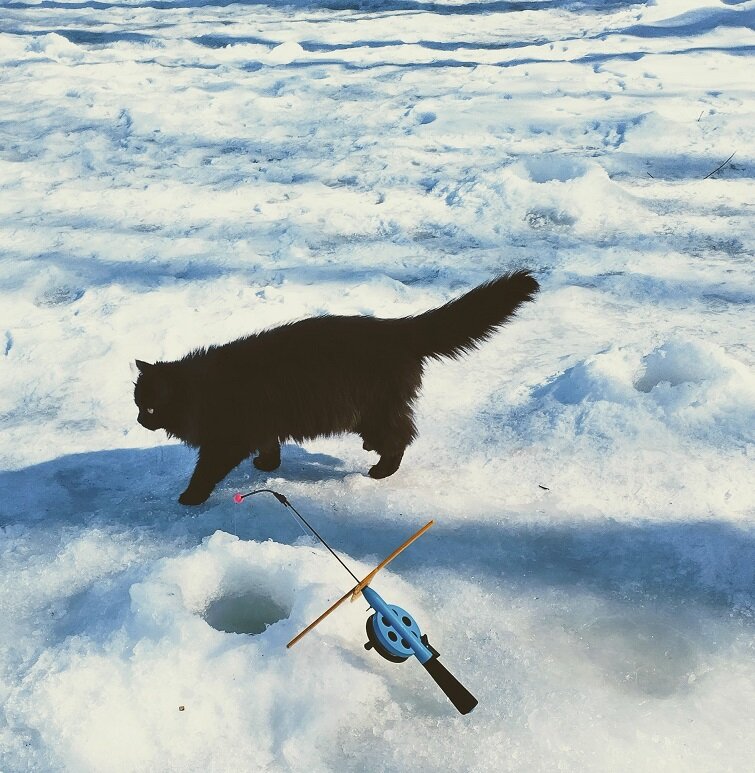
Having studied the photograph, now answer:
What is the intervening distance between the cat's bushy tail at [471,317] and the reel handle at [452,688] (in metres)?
1.06

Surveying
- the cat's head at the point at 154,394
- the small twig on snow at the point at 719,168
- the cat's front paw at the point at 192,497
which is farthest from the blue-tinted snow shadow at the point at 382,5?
the cat's front paw at the point at 192,497

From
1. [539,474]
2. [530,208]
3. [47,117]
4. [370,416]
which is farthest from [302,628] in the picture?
[47,117]

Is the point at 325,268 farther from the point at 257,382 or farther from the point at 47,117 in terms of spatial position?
the point at 47,117

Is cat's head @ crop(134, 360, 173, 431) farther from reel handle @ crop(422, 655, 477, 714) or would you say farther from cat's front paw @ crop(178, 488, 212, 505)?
reel handle @ crop(422, 655, 477, 714)

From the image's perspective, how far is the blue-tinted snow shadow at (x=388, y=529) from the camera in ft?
6.68

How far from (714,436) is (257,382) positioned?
1491 mm

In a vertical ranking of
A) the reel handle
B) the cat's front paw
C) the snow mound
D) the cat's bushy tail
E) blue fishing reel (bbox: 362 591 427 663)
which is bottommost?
the cat's front paw

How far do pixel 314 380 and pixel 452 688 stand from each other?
1.07m

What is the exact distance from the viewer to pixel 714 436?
8.29ft

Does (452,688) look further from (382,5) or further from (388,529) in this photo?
(382,5)

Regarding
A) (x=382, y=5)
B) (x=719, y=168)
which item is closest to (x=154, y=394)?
(x=719, y=168)

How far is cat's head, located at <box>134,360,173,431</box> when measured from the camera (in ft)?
Answer: 7.98

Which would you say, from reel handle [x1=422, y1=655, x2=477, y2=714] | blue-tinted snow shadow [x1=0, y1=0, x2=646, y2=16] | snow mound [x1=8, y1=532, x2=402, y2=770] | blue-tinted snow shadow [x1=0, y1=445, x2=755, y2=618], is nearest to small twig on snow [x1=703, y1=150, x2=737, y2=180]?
blue-tinted snow shadow [x1=0, y1=445, x2=755, y2=618]

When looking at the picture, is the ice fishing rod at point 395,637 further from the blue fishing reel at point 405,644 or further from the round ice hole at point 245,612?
the round ice hole at point 245,612
